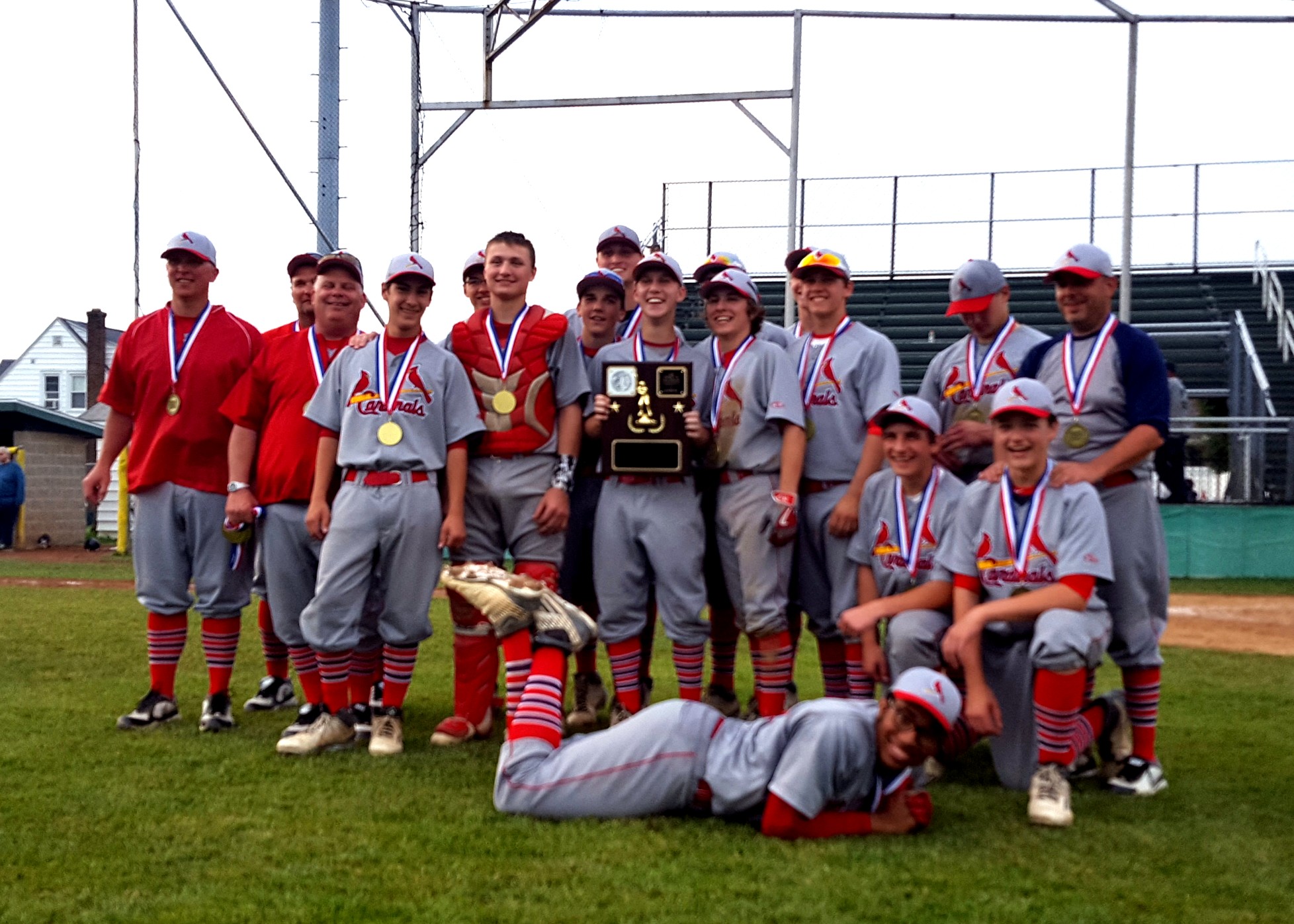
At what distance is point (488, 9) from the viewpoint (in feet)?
48.6

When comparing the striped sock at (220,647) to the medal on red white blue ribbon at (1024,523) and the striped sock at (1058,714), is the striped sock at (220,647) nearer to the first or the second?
the medal on red white blue ribbon at (1024,523)

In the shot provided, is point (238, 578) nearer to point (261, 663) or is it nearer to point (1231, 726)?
point (261, 663)

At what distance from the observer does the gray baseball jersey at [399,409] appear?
5613mm

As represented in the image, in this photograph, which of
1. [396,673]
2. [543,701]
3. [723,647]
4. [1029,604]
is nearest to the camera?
[543,701]

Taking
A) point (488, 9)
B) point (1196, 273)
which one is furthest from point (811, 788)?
point (1196, 273)

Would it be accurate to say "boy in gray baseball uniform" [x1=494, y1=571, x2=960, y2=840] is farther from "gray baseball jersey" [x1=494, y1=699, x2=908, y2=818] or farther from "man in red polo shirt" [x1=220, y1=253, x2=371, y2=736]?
"man in red polo shirt" [x1=220, y1=253, x2=371, y2=736]

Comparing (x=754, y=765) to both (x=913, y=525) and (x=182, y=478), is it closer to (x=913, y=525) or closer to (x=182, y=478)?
(x=913, y=525)

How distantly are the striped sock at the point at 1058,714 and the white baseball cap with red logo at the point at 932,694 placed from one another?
0.65 meters

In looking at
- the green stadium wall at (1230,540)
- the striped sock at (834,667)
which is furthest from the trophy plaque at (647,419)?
the green stadium wall at (1230,540)

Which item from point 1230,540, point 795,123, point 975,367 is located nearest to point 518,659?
point 975,367

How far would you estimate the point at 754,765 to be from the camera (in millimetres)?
4348

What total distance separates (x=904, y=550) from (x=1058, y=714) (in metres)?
0.95

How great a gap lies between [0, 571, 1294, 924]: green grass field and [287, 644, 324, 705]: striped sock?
0.26 meters

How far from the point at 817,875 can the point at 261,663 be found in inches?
216
